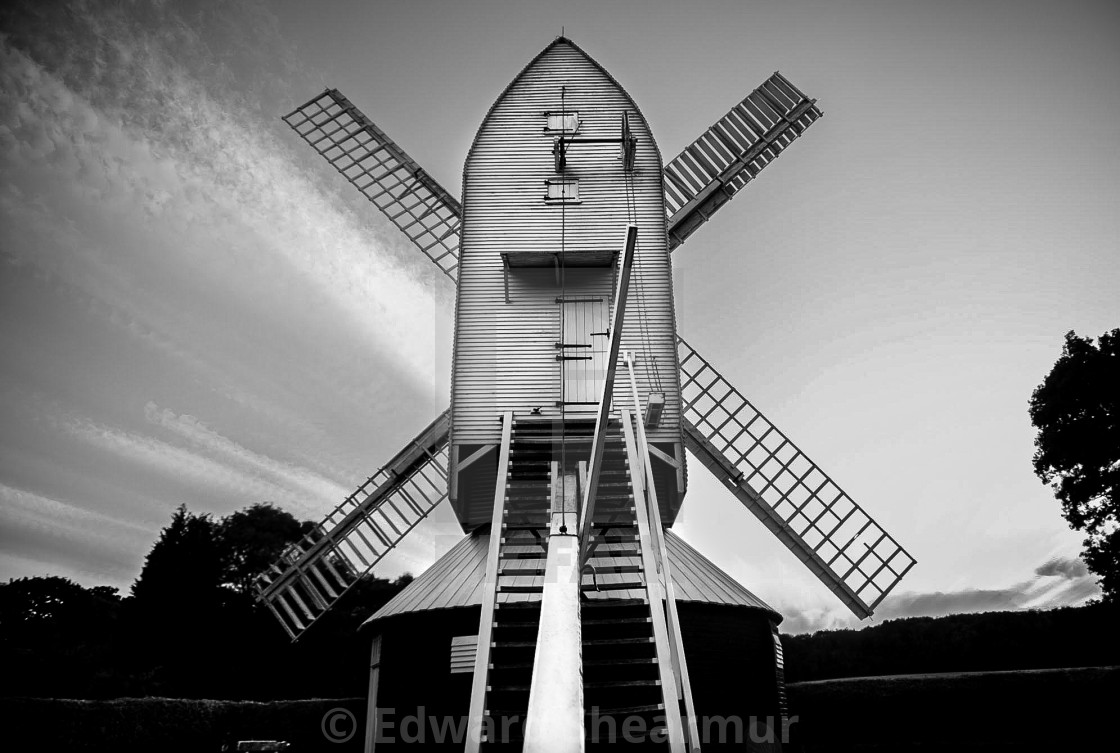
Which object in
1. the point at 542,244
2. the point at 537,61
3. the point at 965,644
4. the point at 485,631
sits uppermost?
the point at 537,61

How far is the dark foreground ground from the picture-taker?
45.2ft

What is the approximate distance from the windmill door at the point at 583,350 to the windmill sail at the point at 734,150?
170 inches

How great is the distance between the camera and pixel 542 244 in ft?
44.8

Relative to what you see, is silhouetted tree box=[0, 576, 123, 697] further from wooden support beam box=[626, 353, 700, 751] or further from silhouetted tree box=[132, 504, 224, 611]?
wooden support beam box=[626, 353, 700, 751]

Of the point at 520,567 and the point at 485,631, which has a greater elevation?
the point at 520,567

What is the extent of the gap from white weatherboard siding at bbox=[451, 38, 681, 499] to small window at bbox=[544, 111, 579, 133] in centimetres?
12

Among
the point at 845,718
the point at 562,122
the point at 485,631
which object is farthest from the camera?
the point at 845,718

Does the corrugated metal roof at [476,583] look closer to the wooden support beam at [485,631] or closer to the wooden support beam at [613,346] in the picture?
the wooden support beam at [485,631]

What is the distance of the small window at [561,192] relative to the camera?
14.0 metres

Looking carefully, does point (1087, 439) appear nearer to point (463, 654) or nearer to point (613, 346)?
point (463, 654)

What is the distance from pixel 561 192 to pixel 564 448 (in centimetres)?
535

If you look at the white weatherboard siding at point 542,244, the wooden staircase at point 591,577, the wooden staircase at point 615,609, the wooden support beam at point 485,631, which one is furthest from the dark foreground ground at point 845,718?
the wooden support beam at point 485,631

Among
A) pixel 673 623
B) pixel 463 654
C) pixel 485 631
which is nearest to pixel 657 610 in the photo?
pixel 673 623

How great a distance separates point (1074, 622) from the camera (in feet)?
65.1
